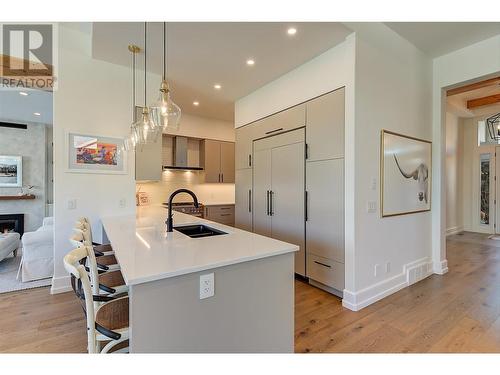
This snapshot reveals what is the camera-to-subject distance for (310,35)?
102 inches

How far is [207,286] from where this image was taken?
1359 mm

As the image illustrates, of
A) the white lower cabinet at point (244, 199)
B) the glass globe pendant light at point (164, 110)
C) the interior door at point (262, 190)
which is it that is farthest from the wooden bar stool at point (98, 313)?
the white lower cabinet at point (244, 199)

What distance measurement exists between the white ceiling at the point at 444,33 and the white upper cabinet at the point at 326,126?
0.99 metres

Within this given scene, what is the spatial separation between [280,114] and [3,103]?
5.22 meters

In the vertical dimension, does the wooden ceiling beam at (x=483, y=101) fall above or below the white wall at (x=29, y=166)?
above

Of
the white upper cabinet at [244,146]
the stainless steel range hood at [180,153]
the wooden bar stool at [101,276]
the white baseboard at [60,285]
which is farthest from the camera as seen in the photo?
the stainless steel range hood at [180,153]

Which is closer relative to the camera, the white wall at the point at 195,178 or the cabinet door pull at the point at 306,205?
the cabinet door pull at the point at 306,205

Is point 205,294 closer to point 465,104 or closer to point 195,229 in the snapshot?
point 195,229

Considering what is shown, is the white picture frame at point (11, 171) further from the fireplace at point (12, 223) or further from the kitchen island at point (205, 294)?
the kitchen island at point (205, 294)

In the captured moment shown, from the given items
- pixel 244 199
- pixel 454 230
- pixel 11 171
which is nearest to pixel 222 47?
pixel 244 199

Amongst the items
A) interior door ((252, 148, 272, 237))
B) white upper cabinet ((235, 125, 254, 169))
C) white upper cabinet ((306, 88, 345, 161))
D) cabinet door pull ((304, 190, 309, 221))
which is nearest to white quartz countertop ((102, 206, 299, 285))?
cabinet door pull ((304, 190, 309, 221))
